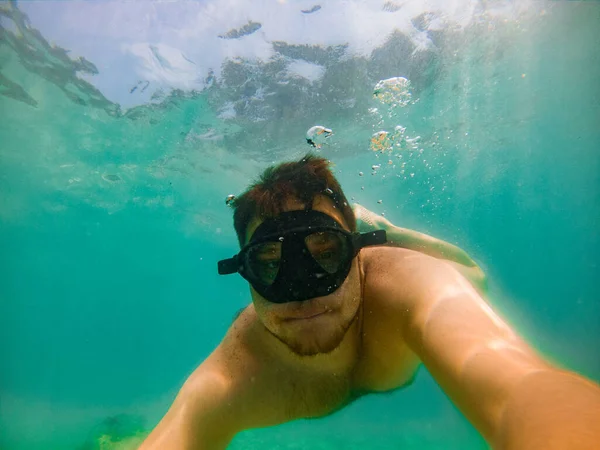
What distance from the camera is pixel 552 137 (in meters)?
27.3

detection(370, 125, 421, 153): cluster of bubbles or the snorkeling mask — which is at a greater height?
detection(370, 125, 421, 153): cluster of bubbles

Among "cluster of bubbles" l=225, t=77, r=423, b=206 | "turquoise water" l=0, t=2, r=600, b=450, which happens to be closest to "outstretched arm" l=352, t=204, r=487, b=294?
"turquoise water" l=0, t=2, r=600, b=450

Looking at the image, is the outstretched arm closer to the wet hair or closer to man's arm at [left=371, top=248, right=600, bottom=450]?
the wet hair

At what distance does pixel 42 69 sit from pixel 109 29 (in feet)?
12.6

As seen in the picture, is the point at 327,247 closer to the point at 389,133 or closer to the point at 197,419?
the point at 197,419

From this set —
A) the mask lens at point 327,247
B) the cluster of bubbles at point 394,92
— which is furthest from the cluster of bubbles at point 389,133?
the mask lens at point 327,247

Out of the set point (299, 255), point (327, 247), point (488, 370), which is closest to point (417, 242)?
point (327, 247)

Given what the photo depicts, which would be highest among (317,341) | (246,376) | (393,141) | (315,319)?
(393,141)

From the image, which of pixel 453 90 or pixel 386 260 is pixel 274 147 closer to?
pixel 453 90

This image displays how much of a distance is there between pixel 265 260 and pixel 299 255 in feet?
1.24

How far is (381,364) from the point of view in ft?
11.1

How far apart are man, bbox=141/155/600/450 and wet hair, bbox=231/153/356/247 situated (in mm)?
12

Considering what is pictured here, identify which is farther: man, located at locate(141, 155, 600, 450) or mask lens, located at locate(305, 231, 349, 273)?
mask lens, located at locate(305, 231, 349, 273)

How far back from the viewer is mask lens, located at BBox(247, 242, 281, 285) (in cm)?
301
